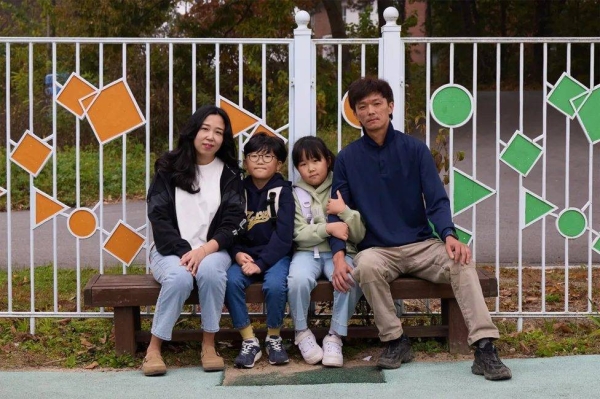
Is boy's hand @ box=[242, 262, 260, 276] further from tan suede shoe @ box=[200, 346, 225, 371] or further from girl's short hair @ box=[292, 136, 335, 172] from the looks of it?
girl's short hair @ box=[292, 136, 335, 172]

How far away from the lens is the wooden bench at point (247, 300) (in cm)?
504

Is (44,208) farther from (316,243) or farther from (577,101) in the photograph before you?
(577,101)

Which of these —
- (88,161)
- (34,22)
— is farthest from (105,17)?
(34,22)

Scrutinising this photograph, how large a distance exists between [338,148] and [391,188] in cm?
57

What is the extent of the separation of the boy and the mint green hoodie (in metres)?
0.10

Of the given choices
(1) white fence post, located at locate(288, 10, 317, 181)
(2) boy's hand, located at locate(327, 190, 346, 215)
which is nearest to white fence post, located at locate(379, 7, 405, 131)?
(1) white fence post, located at locate(288, 10, 317, 181)

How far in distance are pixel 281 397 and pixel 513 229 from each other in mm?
6224

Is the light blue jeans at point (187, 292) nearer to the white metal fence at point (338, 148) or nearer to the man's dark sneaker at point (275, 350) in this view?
the man's dark sneaker at point (275, 350)

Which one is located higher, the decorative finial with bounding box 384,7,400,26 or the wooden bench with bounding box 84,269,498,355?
the decorative finial with bounding box 384,7,400,26

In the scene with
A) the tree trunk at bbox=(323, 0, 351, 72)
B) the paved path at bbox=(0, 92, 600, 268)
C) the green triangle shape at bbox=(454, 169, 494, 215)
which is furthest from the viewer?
the tree trunk at bbox=(323, 0, 351, 72)

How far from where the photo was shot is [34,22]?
69.5 feet

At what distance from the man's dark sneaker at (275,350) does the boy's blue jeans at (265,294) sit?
76 millimetres

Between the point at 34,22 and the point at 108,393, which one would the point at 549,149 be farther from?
the point at 108,393

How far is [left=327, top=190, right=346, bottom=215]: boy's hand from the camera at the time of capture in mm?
5137
